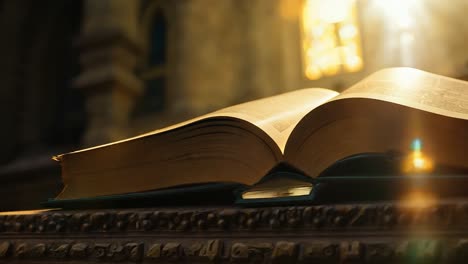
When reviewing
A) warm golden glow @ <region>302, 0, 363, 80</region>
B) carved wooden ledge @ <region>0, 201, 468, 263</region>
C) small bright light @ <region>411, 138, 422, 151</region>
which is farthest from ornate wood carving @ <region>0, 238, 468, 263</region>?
warm golden glow @ <region>302, 0, 363, 80</region>

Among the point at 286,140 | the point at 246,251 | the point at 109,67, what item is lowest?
the point at 246,251

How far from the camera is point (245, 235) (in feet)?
1.26

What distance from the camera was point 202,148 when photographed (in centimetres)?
48

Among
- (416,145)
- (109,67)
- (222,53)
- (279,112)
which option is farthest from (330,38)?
(416,145)

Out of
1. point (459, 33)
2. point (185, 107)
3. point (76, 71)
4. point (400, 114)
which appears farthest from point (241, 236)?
point (76, 71)

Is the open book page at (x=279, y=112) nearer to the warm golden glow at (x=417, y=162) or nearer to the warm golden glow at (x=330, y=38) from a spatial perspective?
the warm golden glow at (x=417, y=162)

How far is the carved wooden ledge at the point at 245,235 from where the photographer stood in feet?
1.02

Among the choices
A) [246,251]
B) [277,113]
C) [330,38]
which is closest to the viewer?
[246,251]

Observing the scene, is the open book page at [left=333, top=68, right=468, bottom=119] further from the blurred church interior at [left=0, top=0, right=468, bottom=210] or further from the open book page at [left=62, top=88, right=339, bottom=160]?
Answer: the blurred church interior at [left=0, top=0, right=468, bottom=210]

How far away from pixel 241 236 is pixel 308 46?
4.52 feet

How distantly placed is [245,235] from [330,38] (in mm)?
1374

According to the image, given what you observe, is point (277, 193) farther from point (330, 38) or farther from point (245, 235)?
point (330, 38)

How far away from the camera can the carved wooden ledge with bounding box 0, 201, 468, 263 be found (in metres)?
0.31

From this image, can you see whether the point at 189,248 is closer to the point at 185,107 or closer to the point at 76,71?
the point at 185,107
